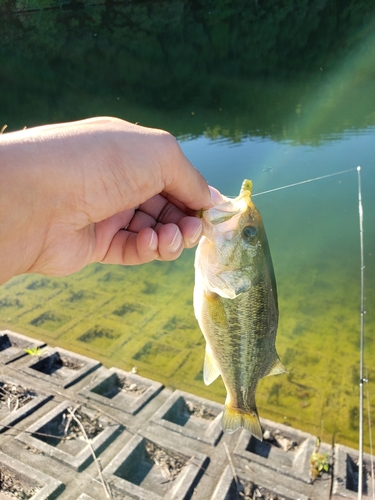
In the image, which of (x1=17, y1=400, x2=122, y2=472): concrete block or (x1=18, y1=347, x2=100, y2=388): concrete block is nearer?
(x1=17, y1=400, x2=122, y2=472): concrete block

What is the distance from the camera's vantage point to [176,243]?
249 centimetres

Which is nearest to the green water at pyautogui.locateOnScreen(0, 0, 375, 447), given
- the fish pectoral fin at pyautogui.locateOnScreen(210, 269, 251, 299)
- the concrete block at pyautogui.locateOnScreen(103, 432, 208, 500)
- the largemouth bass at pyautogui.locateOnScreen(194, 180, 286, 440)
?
the concrete block at pyautogui.locateOnScreen(103, 432, 208, 500)

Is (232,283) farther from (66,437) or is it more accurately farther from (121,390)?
(121,390)

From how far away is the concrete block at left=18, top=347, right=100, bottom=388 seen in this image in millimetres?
4609

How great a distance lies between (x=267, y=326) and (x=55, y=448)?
232 cm

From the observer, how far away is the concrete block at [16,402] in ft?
13.3

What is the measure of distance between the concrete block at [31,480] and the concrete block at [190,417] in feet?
3.29

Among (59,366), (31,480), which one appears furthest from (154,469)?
(59,366)

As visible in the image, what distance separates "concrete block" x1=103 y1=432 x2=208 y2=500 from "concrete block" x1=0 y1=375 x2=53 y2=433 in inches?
41.6

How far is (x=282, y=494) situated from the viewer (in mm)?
3334

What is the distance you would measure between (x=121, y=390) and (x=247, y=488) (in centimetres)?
173

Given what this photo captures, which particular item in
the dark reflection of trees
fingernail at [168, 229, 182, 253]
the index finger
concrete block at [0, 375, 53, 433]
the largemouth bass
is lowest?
concrete block at [0, 375, 53, 433]

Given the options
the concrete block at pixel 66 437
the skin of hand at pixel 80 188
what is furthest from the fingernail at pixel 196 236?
the concrete block at pixel 66 437

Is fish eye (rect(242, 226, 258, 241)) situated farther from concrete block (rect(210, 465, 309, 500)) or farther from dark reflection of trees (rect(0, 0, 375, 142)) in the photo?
dark reflection of trees (rect(0, 0, 375, 142))
